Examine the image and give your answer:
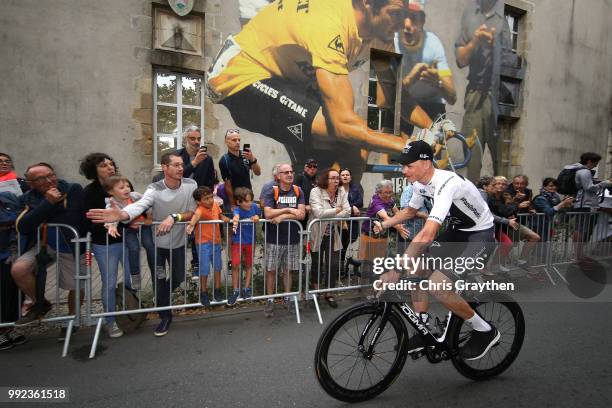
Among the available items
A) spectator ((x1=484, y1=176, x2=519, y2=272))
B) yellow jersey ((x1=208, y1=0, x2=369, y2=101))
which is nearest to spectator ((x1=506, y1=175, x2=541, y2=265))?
spectator ((x1=484, y1=176, x2=519, y2=272))

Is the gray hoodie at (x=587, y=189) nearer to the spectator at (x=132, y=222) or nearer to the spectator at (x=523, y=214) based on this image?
the spectator at (x=523, y=214)

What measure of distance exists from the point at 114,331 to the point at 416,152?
3529 mm

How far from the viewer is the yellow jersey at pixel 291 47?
342 inches

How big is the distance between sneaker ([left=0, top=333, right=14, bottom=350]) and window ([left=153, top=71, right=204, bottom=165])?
16.9ft

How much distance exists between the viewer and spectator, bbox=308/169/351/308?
→ 498cm

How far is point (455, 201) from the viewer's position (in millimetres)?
3195

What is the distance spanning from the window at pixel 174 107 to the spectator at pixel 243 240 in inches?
176

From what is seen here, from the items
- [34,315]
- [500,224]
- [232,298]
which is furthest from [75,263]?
[500,224]

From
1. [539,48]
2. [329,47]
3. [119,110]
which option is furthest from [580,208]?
[539,48]

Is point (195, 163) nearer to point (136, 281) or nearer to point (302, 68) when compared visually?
point (136, 281)

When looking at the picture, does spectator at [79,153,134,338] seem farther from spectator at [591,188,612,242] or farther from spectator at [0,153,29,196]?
spectator at [591,188,612,242]

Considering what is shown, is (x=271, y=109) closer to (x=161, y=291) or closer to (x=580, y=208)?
(x=161, y=291)

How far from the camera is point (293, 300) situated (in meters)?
4.86

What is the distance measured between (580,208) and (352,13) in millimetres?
7135
